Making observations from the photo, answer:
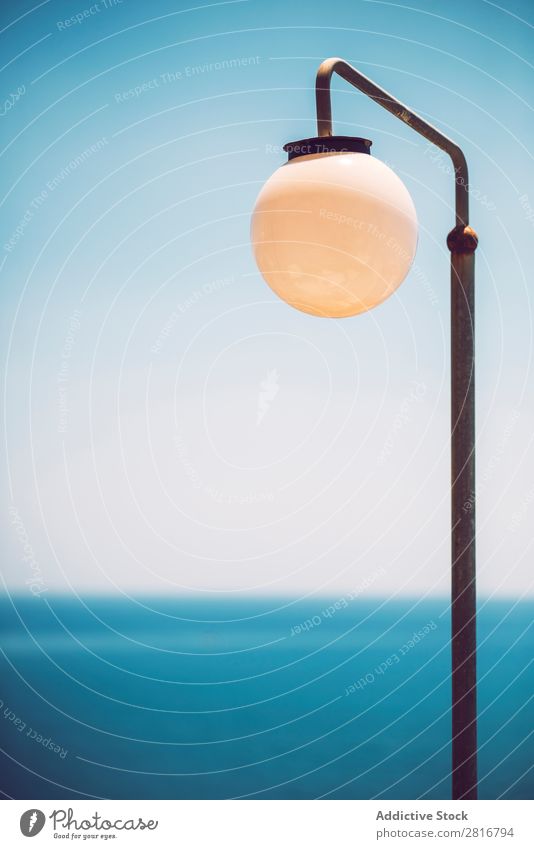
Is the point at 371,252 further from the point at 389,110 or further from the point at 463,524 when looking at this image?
the point at 463,524

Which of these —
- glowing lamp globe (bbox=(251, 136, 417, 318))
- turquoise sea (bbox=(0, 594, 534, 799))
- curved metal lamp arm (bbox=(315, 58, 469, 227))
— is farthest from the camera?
turquoise sea (bbox=(0, 594, 534, 799))

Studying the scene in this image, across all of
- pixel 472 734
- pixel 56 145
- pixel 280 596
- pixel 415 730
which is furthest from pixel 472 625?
pixel 280 596

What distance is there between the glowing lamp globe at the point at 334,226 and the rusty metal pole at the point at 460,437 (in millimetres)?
123

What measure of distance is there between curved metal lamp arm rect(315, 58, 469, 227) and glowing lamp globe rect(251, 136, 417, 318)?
4.6 inches

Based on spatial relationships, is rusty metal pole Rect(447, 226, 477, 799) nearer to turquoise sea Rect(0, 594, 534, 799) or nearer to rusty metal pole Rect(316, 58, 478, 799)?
rusty metal pole Rect(316, 58, 478, 799)

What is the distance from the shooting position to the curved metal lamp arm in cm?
222

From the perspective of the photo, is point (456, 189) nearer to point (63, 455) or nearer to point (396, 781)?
point (63, 455)

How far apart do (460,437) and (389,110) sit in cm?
82

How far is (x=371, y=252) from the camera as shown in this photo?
6.91 feet

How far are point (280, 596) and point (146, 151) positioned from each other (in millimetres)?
67108

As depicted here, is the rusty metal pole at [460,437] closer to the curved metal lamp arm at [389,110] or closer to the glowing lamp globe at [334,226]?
the curved metal lamp arm at [389,110]

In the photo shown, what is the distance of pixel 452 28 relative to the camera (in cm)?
414

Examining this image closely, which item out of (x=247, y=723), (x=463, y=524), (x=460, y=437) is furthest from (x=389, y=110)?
(x=247, y=723)

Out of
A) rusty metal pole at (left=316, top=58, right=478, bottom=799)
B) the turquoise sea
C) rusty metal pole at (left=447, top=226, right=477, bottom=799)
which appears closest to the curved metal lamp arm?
rusty metal pole at (left=316, top=58, right=478, bottom=799)
